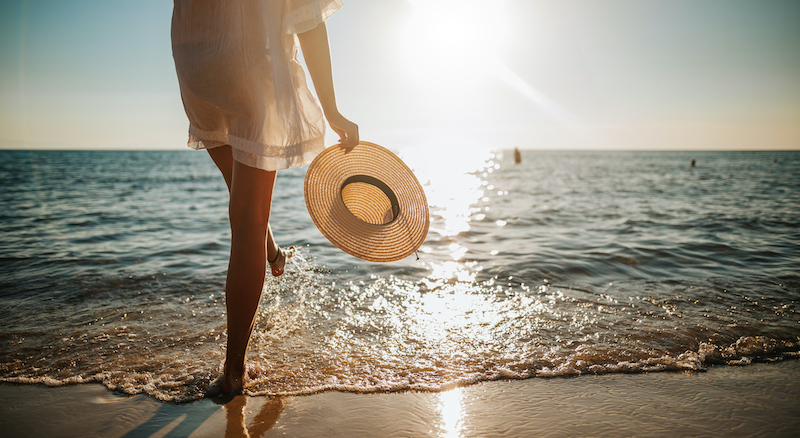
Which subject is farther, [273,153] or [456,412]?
[456,412]

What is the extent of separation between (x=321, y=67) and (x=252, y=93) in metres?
0.28

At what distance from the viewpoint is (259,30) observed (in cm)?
145

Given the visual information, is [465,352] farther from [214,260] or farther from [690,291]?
[214,260]

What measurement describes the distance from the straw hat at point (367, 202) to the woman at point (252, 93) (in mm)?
503

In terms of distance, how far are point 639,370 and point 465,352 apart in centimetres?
84

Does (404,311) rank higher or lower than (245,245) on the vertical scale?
lower

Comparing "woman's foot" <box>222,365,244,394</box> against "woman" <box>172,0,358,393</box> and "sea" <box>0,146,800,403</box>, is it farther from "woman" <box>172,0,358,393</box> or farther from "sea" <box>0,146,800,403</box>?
"woman" <box>172,0,358,393</box>

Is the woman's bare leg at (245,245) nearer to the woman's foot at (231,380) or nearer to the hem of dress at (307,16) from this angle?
the woman's foot at (231,380)

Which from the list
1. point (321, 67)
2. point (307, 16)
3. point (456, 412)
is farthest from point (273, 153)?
point (456, 412)

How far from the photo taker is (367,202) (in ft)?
7.87

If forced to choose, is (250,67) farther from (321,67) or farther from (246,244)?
(246,244)

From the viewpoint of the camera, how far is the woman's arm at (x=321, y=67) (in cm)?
153

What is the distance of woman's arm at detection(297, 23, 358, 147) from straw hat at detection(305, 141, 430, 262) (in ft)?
1.27

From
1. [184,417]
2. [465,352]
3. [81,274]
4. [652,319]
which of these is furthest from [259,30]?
[81,274]
